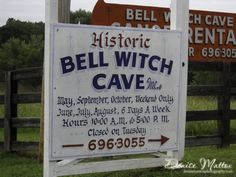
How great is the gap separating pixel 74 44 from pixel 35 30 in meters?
43.2

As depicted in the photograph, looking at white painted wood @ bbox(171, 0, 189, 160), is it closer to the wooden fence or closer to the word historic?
the word historic

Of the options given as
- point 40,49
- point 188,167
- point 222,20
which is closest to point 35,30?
point 40,49

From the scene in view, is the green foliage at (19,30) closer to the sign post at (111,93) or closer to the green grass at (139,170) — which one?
the green grass at (139,170)

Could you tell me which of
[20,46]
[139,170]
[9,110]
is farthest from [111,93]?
[20,46]

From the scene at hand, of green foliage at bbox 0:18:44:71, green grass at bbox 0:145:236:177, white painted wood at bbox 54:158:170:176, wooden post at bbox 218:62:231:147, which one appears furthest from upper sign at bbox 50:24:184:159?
green foliage at bbox 0:18:44:71

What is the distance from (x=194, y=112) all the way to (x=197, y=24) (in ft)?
6.15

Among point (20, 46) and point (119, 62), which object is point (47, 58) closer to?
point (119, 62)

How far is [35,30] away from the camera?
48406 mm

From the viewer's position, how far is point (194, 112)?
10109 mm

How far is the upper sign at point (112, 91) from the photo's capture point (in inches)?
235

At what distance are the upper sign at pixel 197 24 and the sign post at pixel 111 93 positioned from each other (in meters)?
3.13

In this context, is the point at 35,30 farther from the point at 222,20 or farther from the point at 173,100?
the point at 173,100

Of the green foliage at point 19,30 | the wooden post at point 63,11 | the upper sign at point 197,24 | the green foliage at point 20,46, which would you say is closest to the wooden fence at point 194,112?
the upper sign at point 197,24

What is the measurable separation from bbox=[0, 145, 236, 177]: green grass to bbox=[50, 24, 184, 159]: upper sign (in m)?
0.40
